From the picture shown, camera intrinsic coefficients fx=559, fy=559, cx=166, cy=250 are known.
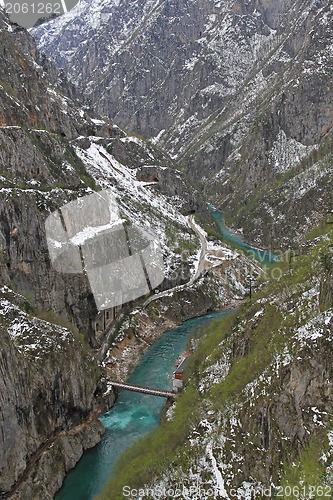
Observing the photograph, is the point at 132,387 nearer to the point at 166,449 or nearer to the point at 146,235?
the point at 166,449

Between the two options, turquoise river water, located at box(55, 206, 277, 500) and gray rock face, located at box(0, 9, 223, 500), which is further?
gray rock face, located at box(0, 9, 223, 500)

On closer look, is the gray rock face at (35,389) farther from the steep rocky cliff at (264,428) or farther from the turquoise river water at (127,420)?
the steep rocky cliff at (264,428)

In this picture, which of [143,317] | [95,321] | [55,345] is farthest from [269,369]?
[143,317]

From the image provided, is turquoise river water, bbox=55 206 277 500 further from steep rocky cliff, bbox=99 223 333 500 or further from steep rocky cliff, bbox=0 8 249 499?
steep rocky cliff, bbox=99 223 333 500

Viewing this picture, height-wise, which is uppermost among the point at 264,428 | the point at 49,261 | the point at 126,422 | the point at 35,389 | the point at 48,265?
the point at 49,261

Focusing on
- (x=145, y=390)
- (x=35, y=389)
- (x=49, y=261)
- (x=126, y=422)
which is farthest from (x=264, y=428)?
(x=49, y=261)

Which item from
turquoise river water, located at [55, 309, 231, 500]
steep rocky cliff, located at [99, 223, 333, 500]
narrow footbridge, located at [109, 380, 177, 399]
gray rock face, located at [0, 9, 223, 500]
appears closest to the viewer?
steep rocky cliff, located at [99, 223, 333, 500]

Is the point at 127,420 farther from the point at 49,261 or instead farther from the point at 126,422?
the point at 49,261

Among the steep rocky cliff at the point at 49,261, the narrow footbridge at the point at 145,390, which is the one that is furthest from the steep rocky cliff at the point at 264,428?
the narrow footbridge at the point at 145,390

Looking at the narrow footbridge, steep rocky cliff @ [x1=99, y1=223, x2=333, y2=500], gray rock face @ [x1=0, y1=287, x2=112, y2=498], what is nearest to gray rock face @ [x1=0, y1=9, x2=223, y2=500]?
gray rock face @ [x1=0, y1=287, x2=112, y2=498]
